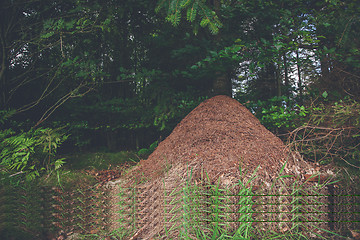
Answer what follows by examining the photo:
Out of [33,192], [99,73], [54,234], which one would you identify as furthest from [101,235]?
[99,73]

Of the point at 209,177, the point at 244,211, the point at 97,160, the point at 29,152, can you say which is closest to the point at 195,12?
the point at 209,177

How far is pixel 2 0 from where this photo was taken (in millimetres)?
5277

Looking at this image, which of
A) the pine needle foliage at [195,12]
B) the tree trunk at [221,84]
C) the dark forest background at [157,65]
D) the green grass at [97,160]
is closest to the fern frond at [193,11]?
the pine needle foliage at [195,12]

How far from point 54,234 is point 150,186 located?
1476 millimetres

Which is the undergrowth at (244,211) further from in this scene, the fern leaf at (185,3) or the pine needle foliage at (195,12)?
the fern leaf at (185,3)

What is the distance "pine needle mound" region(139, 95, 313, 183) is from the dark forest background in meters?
1.20

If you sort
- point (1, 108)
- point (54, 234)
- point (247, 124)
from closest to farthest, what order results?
point (54, 234), point (247, 124), point (1, 108)

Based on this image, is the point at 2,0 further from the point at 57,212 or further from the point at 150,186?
the point at 150,186

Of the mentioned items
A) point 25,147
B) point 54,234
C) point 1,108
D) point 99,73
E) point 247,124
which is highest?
point 99,73

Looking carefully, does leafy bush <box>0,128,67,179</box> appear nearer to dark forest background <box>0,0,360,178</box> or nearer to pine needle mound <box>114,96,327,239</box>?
dark forest background <box>0,0,360,178</box>

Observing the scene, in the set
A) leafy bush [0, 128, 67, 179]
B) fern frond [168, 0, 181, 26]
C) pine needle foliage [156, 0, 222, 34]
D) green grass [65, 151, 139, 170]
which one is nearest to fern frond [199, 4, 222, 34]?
pine needle foliage [156, 0, 222, 34]

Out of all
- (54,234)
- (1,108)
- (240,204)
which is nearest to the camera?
(240,204)

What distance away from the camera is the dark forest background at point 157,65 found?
450 centimetres

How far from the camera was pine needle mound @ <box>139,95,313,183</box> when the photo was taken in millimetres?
2771
